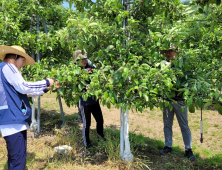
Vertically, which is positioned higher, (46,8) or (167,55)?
(46,8)

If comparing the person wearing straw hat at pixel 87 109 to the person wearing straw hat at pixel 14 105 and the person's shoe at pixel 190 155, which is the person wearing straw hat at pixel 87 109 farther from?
the person's shoe at pixel 190 155

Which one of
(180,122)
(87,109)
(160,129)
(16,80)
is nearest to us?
(16,80)

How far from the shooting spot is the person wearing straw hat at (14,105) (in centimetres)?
247

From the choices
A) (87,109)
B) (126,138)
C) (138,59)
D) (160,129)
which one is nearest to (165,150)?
(126,138)

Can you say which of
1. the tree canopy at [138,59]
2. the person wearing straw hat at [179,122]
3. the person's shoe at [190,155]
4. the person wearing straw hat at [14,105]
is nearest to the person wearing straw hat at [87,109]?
the tree canopy at [138,59]

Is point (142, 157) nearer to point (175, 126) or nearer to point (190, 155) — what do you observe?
point (190, 155)

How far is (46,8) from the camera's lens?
514 cm

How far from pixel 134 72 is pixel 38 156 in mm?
2502

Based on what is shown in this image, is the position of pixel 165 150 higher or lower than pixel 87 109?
lower

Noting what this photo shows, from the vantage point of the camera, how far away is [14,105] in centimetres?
250

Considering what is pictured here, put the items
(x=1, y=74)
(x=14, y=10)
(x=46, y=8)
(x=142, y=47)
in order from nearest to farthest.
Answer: (x=1, y=74) → (x=142, y=47) → (x=14, y=10) → (x=46, y=8)

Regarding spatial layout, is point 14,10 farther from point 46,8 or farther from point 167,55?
point 167,55

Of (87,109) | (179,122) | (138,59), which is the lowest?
(179,122)

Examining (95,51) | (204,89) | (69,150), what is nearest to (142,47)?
(95,51)
